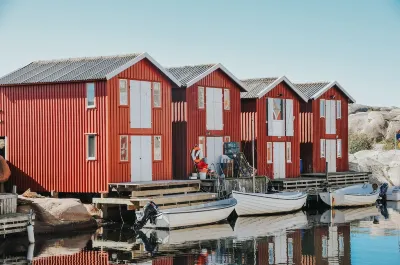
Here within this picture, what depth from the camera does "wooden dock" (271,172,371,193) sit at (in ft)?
144

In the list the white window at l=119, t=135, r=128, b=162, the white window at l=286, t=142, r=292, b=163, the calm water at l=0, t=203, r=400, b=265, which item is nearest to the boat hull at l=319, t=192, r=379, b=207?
the white window at l=286, t=142, r=292, b=163

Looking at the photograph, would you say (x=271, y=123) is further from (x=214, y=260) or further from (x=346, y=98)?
(x=214, y=260)

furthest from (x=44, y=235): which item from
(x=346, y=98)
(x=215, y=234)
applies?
(x=346, y=98)

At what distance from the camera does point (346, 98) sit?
53625 millimetres

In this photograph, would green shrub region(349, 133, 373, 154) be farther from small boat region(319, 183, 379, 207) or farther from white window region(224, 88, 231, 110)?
white window region(224, 88, 231, 110)

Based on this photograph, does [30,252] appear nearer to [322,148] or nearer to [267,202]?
[267,202]

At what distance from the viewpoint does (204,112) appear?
41375 millimetres

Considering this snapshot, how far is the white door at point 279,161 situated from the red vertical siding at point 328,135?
433cm

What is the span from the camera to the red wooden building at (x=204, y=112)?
4031 cm

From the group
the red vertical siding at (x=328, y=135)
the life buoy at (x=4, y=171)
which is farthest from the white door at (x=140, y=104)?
the red vertical siding at (x=328, y=135)

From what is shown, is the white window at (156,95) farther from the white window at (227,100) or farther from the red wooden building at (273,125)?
the red wooden building at (273,125)

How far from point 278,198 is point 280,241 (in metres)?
9.10

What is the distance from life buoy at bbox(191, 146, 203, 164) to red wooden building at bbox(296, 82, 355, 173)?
455 inches

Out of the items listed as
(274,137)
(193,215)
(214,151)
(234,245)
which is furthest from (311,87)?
(234,245)
